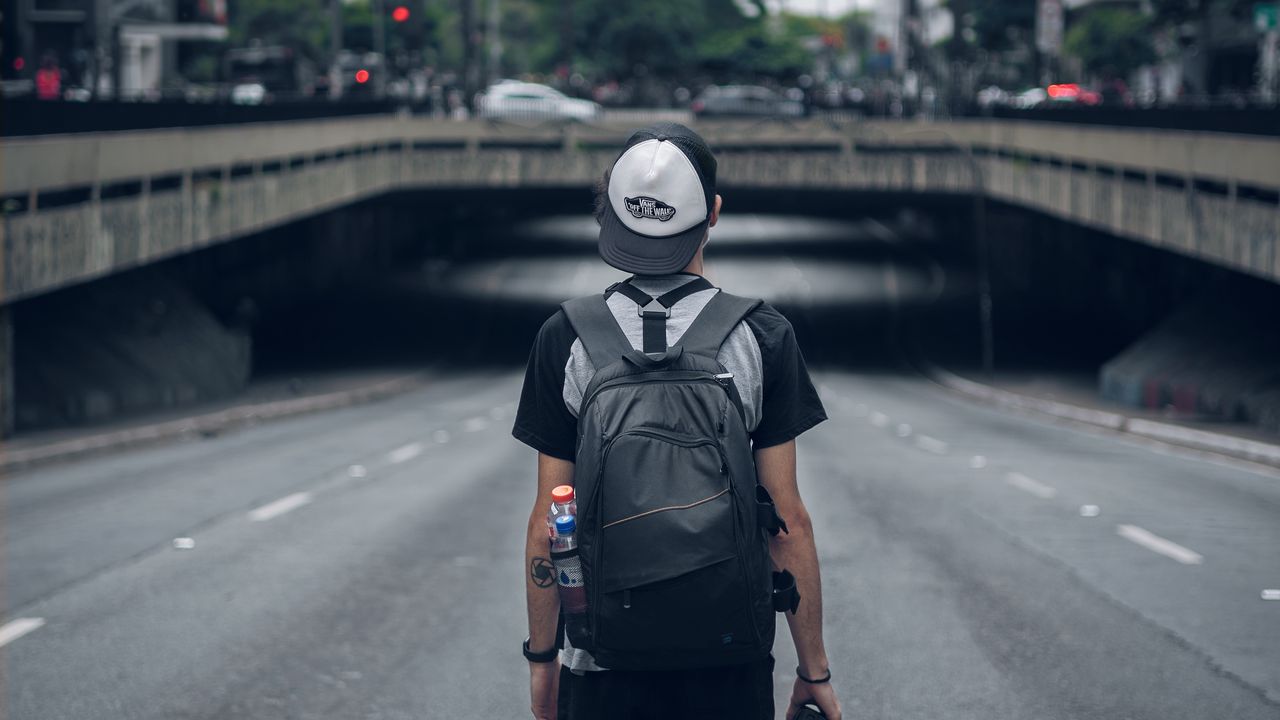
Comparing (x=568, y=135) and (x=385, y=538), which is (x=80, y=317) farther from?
(x=568, y=135)

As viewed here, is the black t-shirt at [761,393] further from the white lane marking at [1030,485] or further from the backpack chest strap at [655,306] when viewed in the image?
the white lane marking at [1030,485]

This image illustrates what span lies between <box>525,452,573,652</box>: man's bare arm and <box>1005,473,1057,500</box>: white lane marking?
11.3 meters

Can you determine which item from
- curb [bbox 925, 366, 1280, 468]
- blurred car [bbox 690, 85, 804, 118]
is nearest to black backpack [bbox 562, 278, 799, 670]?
curb [bbox 925, 366, 1280, 468]

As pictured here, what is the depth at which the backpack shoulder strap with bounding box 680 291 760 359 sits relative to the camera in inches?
144

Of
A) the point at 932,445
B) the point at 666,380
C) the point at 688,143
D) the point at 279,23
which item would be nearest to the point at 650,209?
the point at 688,143

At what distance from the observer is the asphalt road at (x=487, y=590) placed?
7.26 metres

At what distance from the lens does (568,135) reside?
45531mm

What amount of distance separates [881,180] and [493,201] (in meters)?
13.7

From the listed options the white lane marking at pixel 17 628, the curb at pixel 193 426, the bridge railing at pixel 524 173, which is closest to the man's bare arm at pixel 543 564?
the white lane marking at pixel 17 628

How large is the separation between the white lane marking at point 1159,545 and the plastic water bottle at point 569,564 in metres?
7.86

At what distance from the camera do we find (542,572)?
12.6ft

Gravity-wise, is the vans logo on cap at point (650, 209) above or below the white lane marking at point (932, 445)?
above

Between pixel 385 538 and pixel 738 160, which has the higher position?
pixel 738 160

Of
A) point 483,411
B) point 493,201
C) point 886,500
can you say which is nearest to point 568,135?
point 493,201
